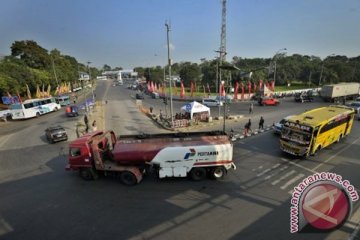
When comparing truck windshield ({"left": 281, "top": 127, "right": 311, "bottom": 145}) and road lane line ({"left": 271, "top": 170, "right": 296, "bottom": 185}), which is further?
truck windshield ({"left": 281, "top": 127, "right": 311, "bottom": 145})

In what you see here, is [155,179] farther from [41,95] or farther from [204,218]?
[41,95]

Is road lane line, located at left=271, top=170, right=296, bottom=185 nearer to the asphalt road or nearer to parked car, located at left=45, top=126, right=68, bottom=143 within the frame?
the asphalt road

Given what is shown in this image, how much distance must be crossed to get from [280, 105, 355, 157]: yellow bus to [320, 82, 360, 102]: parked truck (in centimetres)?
3000

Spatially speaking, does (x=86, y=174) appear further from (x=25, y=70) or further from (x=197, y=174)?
(x=25, y=70)

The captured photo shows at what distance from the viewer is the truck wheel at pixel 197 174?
42.6ft

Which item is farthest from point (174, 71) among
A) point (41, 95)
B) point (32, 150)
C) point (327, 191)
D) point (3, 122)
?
point (327, 191)

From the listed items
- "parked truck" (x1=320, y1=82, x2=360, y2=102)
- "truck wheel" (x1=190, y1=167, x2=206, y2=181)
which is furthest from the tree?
"parked truck" (x1=320, y1=82, x2=360, y2=102)

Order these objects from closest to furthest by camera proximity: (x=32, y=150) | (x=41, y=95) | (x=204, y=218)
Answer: (x=204, y=218) < (x=32, y=150) < (x=41, y=95)

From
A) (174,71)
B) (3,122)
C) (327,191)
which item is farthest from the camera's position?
(174,71)

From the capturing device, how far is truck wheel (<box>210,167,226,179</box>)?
42.8 ft

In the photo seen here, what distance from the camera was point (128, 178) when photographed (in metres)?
12.9

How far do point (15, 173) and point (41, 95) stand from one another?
135 ft

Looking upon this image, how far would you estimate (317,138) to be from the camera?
50.3 ft

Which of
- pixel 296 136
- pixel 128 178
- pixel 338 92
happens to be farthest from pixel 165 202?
pixel 338 92
